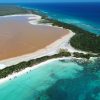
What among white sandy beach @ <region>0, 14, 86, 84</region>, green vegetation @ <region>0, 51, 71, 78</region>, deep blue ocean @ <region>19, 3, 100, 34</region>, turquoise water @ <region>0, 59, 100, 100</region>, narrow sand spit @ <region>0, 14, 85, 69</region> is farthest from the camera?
deep blue ocean @ <region>19, 3, 100, 34</region>

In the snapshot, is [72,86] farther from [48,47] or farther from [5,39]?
[5,39]

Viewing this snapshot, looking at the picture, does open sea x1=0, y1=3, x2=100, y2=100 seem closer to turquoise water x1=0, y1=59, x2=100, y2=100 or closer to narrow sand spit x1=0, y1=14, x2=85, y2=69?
turquoise water x1=0, y1=59, x2=100, y2=100

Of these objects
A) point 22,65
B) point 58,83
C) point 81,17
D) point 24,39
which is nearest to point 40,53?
point 22,65

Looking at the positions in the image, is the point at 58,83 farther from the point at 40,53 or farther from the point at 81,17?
the point at 81,17

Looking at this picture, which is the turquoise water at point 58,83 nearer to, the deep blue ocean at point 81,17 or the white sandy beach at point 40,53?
the white sandy beach at point 40,53

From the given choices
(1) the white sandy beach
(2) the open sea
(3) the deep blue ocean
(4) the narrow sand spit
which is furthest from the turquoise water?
(3) the deep blue ocean

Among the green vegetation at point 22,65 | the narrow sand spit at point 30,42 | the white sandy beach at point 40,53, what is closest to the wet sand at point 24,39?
the narrow sand spit at point 30,42
